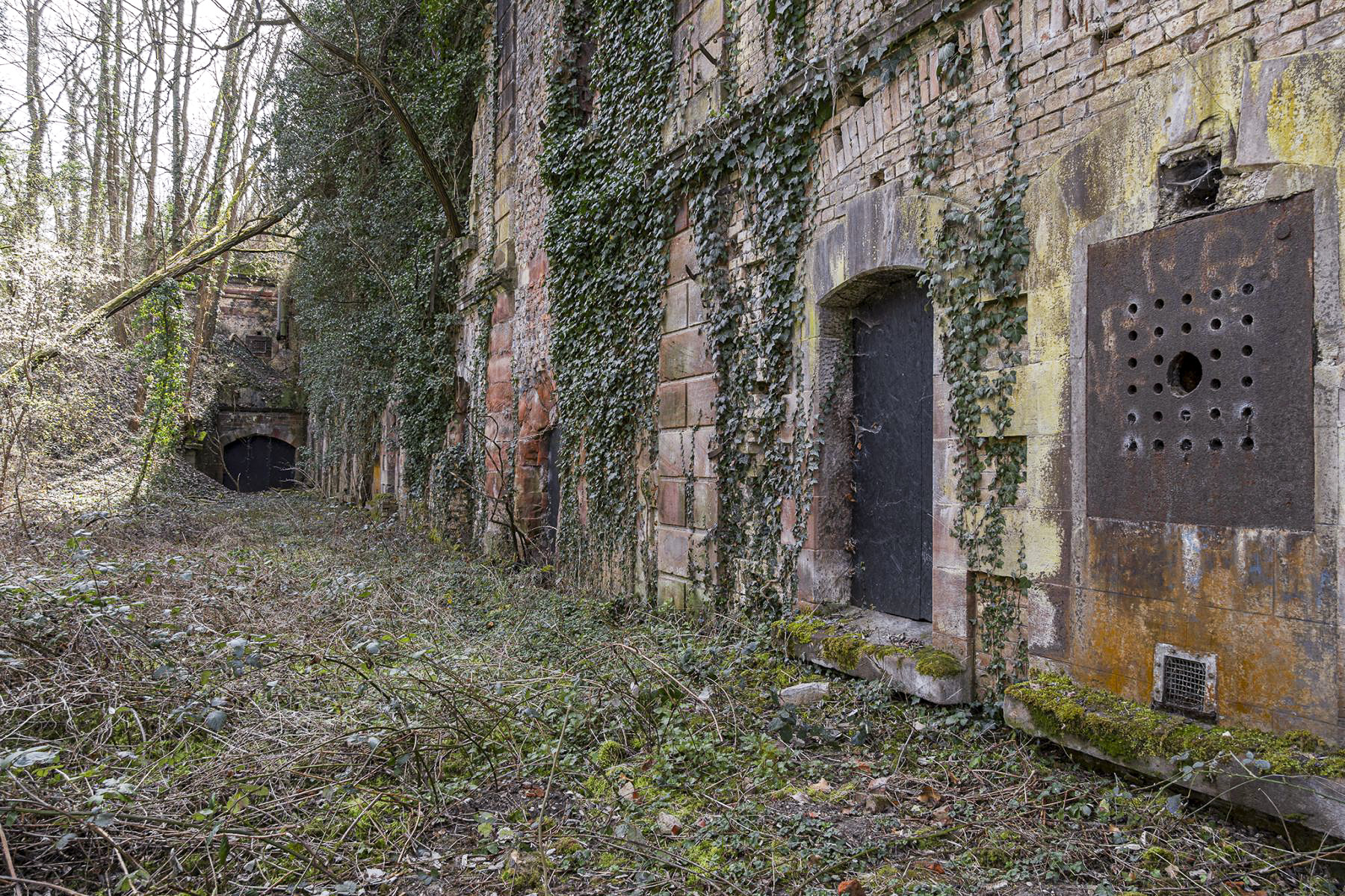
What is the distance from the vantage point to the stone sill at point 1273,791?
8.61 ft

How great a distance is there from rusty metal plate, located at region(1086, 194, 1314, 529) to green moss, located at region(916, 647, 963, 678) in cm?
104

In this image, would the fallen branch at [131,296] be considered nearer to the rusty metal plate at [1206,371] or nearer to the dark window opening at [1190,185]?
the rusty metal plate at [1206,371]

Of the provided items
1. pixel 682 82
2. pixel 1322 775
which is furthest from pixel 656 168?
pixel 1322 775

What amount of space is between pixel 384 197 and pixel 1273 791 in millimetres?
14613

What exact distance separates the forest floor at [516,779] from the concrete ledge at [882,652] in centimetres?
10

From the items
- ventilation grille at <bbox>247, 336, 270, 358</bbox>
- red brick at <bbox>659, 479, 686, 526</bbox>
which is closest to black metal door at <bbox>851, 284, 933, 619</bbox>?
red brick at <bbox>659, 479, 686, 526</bbox>

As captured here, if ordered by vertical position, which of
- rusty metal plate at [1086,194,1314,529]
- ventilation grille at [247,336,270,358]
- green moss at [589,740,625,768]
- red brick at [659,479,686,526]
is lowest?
green moss at [589,740,625,768]

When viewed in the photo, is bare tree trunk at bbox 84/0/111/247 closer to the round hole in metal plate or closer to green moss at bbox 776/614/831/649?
green moss at bbox 776/614/831/649

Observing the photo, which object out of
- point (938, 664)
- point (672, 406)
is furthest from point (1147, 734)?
point (672, 406)

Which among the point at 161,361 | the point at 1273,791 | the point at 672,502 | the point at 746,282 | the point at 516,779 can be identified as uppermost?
the point at 161,361

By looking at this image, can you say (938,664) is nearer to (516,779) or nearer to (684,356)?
(516,779)

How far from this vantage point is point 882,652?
4395 mm

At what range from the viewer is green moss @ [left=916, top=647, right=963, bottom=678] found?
13.2ft

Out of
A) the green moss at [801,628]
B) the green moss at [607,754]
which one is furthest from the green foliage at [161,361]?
the green moss at [607,754]
